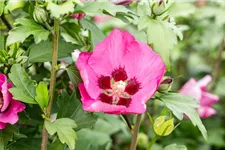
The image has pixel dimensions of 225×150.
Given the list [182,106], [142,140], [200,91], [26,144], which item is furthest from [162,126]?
[142,140]

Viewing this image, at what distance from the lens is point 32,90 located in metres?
1.02

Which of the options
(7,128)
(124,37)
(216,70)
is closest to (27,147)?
(7,128)

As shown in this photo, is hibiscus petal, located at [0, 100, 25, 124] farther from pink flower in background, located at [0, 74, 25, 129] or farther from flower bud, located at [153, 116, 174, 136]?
flower bud, located at [153, 116, 174, 136]

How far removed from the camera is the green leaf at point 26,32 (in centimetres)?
97

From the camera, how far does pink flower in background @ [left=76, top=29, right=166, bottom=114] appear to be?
97cm

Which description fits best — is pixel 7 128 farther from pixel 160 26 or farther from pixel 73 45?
pixel 160 26

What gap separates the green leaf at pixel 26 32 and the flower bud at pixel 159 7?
0.70 ft

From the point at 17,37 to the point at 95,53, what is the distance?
150 mm

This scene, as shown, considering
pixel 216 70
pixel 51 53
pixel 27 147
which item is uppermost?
pixel 51 53

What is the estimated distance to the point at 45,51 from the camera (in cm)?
108

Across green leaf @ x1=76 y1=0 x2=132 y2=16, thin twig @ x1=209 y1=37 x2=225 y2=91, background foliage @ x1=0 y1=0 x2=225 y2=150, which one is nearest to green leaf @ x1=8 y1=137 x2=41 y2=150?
background foliage @ x1=0 y1=0 x2=225 y2=150

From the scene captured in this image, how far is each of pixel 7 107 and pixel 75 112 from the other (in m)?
0.15

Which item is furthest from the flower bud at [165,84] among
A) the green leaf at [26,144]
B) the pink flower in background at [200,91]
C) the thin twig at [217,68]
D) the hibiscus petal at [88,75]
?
the thin twig at [217,68]

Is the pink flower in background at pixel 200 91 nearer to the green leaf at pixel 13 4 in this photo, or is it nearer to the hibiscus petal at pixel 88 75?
the hibiscus petal at pixel 88 75
